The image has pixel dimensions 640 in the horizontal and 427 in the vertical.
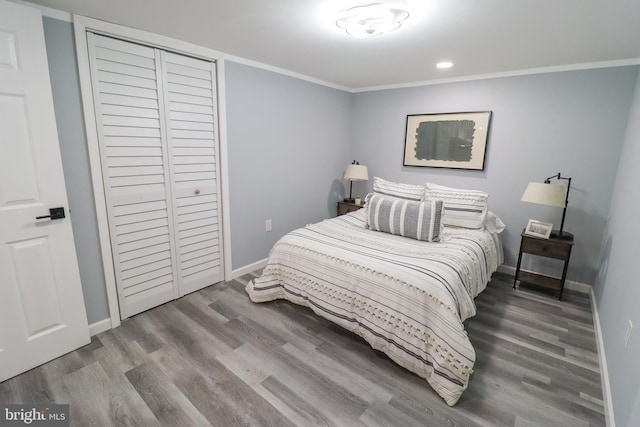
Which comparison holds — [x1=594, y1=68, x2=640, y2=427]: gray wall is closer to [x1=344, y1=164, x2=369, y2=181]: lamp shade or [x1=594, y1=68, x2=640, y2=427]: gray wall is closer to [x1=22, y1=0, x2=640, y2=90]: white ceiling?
[x1=22, y1=0, x2=640, y2=90]: white ceiling

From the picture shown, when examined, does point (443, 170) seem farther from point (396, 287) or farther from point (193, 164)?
point (193, 164)

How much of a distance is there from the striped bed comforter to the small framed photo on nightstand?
1.37ft

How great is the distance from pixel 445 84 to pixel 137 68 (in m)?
3.14

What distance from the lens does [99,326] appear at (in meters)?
2.26

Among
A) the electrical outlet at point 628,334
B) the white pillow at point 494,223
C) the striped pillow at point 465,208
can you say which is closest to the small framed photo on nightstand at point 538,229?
the white pillow at point 494,223

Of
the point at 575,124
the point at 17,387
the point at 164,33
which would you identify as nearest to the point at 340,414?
the point at 17,387

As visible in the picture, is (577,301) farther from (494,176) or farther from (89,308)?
(89,308)

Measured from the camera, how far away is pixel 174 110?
2490mm

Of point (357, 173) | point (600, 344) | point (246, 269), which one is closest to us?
point (600, 344)

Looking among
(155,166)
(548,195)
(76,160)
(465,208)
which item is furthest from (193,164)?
(548,195)

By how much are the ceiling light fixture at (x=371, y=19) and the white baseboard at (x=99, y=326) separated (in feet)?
8.98

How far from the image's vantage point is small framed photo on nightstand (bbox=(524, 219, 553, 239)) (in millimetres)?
2861

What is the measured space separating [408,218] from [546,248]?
1.40 m

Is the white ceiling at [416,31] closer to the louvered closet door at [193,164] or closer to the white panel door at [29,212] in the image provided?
the louvered closet door at [193,164]
